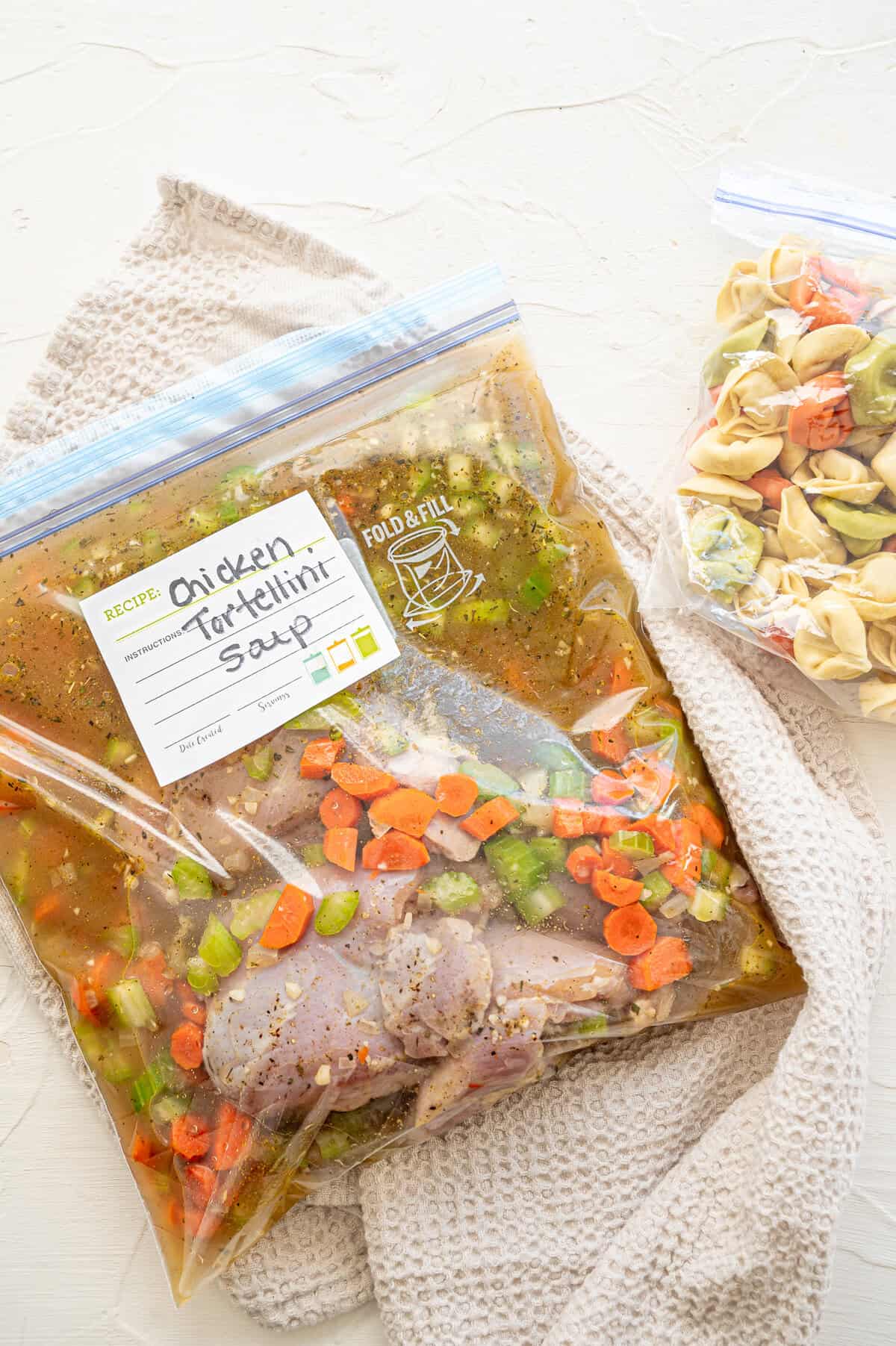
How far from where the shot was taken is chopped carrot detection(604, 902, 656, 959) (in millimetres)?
785

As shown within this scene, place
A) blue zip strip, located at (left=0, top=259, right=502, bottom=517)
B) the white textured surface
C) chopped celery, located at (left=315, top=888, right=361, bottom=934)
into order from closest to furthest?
chopped celery, located at (left=315, top=888, right=361, bottom=934) < blue zip strip, located at (left=0, top=259, right=502, bottom=517) < the white textured surface

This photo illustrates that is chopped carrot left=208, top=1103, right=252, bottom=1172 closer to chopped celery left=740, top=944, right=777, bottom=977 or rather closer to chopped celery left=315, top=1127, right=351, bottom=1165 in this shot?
chopped celery left=315, top=1127, right=351, bottom=1165

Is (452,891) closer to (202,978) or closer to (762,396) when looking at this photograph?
(202,978)

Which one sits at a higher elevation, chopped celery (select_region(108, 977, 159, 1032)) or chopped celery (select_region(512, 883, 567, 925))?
chopped celery (select_region(108, 977, 159, 1032))

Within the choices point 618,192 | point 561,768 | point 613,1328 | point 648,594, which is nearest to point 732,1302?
point 613,1328

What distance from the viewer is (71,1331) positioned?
0.94 metres

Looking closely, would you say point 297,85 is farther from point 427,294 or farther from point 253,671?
point 253,671

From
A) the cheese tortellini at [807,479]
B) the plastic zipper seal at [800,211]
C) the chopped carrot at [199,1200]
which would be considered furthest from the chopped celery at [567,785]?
the plastic zipper seal at [800,211]

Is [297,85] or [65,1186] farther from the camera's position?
[297,85]

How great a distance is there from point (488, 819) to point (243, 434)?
41cm

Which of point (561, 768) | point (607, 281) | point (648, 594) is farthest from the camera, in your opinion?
point (607, 281)

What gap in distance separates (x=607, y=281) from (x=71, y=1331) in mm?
1213

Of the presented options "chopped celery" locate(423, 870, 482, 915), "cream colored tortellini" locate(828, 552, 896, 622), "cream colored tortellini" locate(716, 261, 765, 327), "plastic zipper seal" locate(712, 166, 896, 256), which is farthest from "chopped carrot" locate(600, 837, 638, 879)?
"plastic zipper seal" locate(712, 166, 896, 256)

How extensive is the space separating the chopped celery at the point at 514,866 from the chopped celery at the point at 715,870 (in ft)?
0.50
